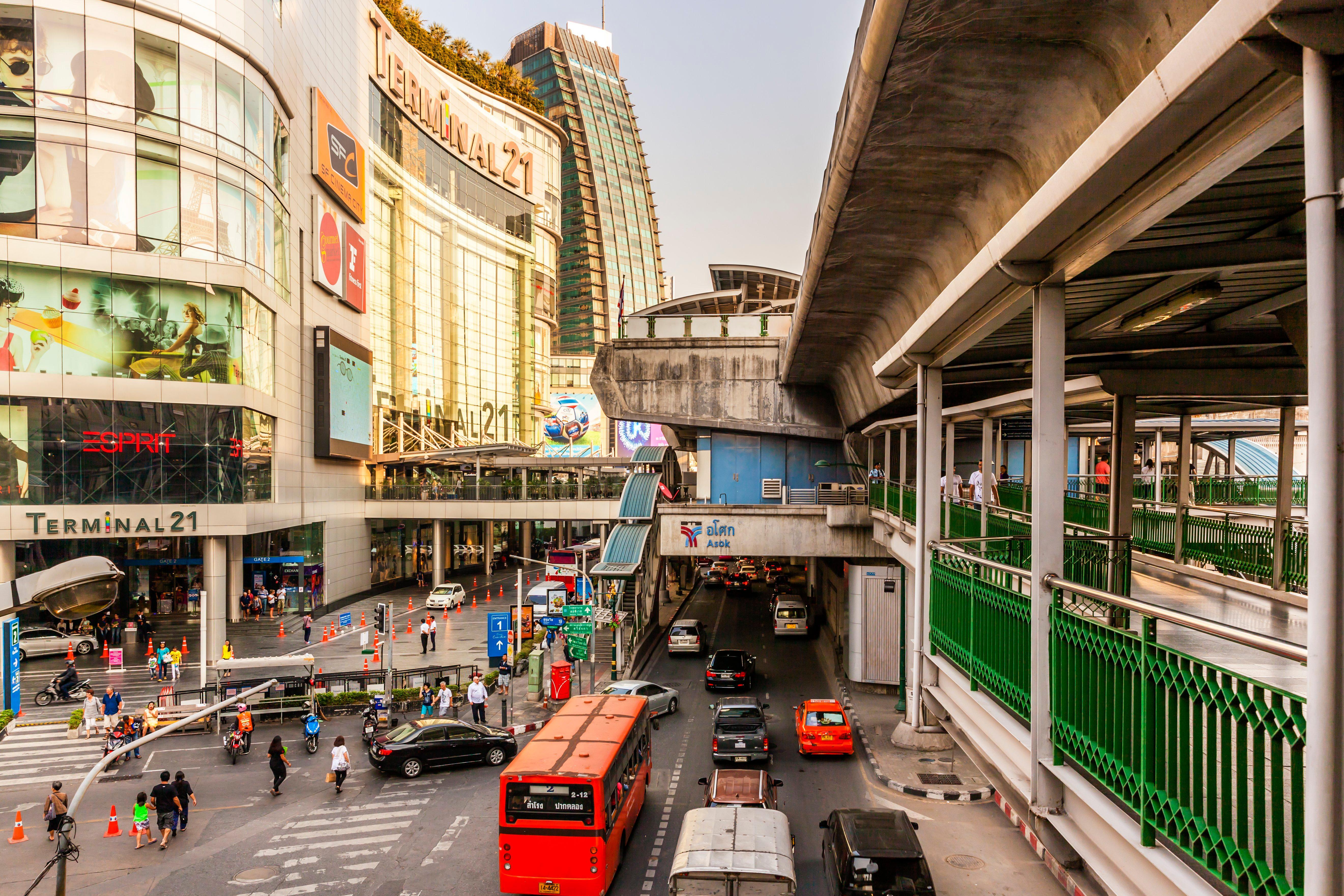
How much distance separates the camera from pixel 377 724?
2259 centimetres

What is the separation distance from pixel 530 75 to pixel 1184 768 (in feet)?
584

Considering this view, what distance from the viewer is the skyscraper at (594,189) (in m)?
152

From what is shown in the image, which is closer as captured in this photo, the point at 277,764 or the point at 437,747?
the point at 277,764

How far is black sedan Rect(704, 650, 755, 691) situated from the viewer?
88.1ft

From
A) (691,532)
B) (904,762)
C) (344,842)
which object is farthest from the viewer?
(691,532)

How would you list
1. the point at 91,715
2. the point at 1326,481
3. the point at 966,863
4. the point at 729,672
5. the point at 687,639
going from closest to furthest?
the point at 1326,481
the point at 966,863
the point at 91,715
the point at 729,672
the point at 687,639

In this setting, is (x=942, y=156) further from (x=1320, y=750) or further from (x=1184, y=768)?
(x=1320, y=750)

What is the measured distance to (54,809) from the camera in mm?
15391

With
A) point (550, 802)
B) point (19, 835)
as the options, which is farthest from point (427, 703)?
point (550, 802)

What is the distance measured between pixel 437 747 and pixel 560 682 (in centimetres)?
620

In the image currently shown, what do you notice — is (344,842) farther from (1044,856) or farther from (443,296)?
(443,296)

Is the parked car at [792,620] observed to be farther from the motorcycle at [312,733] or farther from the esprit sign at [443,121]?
the esprit sign at [443,121]

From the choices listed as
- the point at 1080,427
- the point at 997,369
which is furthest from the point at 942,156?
the point at 1080,427

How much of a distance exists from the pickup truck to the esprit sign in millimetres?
42074
